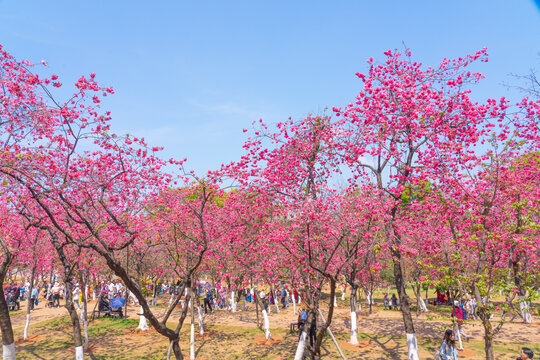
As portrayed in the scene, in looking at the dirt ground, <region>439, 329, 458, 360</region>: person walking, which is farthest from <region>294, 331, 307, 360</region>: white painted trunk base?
the dirt ground

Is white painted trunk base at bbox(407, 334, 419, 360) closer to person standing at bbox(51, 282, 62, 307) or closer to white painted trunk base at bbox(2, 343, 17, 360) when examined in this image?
white painted trunk base at bbox(2, 343, 17, 360)

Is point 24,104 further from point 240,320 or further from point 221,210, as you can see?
point 240,320

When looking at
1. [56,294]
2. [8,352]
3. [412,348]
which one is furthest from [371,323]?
[56,294]

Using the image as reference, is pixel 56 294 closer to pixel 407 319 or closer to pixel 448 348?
pixel 407 319

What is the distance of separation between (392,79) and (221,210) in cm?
997

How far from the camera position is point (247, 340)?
59.7 feet

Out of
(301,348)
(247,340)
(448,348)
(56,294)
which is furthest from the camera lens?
(56,294)

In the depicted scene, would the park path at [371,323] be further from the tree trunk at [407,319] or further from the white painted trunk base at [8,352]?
the white painted trunk base at [8,352]

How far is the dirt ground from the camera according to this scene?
1559 cm

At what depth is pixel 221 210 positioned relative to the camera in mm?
18000

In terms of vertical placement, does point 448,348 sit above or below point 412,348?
above

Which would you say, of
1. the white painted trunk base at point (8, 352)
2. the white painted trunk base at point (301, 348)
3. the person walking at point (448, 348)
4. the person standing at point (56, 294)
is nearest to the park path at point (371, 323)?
the person standing at point (56, 294)

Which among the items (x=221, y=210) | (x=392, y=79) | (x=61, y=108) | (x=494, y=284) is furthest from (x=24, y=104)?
(x=494, y=284)

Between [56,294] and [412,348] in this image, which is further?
[56,294]
